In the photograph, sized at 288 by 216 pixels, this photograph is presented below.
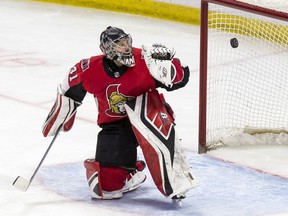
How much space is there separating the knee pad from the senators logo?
21cm

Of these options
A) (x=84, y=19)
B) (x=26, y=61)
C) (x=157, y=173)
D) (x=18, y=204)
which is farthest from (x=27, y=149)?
(x=84, y=19)

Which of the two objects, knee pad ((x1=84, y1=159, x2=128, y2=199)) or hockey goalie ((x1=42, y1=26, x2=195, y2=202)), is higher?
hockey goalie ((x1=42, y1=26, x2=195, y2=202))

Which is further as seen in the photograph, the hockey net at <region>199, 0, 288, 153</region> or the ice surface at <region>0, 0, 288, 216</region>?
the hockey net at <region>199, 0, 288, 153</region>

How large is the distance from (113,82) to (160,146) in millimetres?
276

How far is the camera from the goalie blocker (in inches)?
123

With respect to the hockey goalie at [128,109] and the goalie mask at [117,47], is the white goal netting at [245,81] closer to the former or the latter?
the hockey goalie at [128,109]

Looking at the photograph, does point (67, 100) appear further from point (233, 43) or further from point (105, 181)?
point (233, 43)

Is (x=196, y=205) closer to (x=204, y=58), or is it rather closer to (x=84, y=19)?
(x=204, y=58)

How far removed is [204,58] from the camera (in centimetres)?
385

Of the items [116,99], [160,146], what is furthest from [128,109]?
[160,146]

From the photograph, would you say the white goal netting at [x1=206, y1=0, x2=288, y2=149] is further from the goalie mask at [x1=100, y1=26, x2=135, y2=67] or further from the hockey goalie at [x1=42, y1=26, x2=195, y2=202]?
the goalie mask at [x1=100, y1=26, x2=135, y2=67]

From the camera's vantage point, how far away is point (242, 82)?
410cm

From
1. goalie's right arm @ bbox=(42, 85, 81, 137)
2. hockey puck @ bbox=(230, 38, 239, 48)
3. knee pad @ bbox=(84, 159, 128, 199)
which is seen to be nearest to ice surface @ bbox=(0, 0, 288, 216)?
knee pad @ bbox=(84, 159, 128, 199)

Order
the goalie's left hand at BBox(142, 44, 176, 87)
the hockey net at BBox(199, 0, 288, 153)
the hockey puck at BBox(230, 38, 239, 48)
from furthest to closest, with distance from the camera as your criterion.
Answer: the hockey net at BBox(199, 0, 288, 153) < the hockey puck at BBox(230, 38, 239, 48) < the goalie's left hand at BBox(142, 44, 176, 87)
